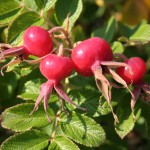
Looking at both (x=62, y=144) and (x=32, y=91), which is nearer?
(x=62, y=144)

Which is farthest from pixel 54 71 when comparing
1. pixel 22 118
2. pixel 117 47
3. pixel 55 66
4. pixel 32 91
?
pixel 117 47

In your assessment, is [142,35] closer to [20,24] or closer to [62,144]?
[20,24]

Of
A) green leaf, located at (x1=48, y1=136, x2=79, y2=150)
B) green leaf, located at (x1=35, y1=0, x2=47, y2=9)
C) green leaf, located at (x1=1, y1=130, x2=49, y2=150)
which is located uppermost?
green leaf, located at (x1=35, y1=0, x2=47, y2=9)

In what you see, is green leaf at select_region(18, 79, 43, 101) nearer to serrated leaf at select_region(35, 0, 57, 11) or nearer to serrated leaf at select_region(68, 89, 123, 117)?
serrated leaf at select_region(68, 89, 123, 117)

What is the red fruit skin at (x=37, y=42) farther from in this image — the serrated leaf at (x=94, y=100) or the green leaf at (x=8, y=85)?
the green leaf at (x=8, y=85)

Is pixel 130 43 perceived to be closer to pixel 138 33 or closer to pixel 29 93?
pixel 138 33

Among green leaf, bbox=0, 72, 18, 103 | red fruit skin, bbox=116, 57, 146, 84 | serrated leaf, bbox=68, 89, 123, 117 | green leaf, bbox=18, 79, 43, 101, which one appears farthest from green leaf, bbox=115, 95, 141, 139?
green leaf, bbox=0, 72, 18, 103
